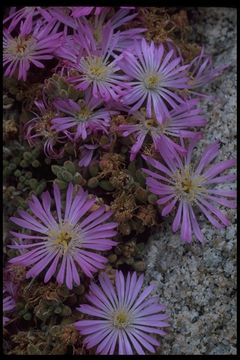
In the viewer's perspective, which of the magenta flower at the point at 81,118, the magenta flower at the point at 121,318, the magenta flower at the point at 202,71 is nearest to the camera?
the magenta flower at the point at 121,318

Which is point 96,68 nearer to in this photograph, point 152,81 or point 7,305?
point 152,81

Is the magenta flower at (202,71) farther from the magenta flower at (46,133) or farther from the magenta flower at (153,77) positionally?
the magenta flower at (46,133)

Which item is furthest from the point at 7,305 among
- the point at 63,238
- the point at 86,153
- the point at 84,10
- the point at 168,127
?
the point at 84,10

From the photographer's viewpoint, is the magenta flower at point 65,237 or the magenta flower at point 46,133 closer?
the magenta flower at point 65,237

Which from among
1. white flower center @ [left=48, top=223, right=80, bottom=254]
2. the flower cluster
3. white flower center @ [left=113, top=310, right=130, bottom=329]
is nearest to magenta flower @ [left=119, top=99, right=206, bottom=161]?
the flower cluster

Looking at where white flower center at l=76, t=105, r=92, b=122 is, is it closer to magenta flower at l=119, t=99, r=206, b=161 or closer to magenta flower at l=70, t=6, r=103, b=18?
magenta flower at l=119, t=99, r=206, b=161

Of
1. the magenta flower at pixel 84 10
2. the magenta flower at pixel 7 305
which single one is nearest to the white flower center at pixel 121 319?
the magenta flower at pixel 7 305
